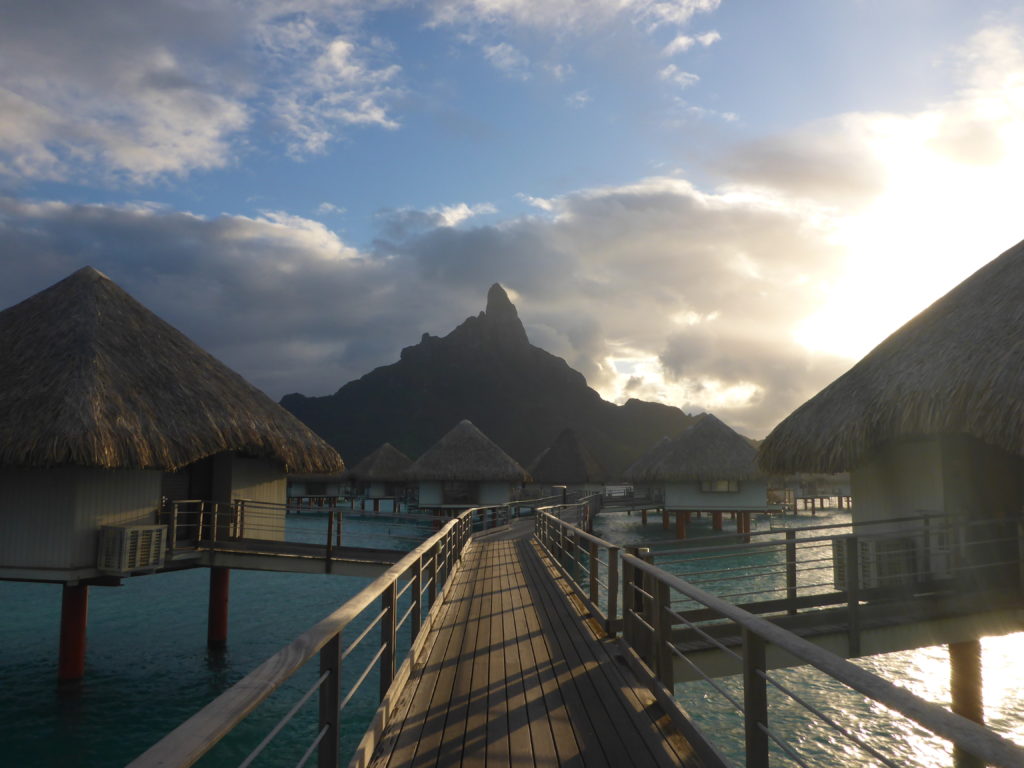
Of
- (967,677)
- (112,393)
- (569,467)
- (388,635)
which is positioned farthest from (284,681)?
(569,467)

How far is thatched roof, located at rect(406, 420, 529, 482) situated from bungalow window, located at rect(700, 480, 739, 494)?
8291mm

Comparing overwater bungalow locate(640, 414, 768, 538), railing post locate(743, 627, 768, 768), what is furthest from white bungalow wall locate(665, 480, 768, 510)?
railing post locate(743, 627, 768, 768)

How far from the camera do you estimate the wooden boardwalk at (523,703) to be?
382 centimetres

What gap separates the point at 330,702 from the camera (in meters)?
2.96

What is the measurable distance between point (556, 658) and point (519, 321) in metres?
117

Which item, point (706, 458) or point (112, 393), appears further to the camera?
point (706, 458)

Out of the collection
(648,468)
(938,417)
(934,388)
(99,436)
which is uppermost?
(934,388)

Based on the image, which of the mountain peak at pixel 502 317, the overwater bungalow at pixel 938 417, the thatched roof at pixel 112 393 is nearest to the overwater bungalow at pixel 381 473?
the thatched roof at pixel 112 393

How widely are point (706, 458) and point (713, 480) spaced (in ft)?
3.35

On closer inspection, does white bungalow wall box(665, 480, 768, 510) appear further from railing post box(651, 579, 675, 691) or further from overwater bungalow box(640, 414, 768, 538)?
railing post box(651, 579, 675, 691)

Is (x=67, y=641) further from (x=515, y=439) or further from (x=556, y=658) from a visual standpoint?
(x=515, y=439)

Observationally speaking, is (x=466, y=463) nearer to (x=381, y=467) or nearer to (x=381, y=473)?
(x=381, y=473)

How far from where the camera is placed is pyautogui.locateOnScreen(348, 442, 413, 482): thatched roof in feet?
148

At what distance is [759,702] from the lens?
3.17m
